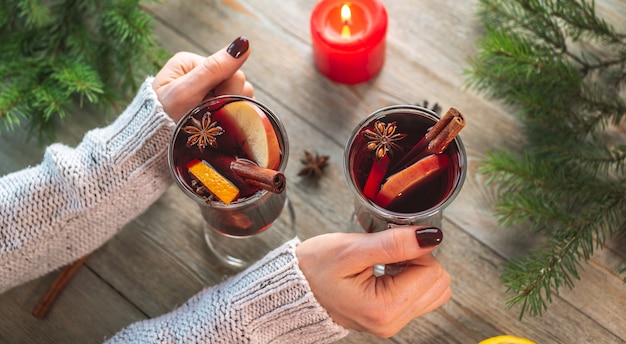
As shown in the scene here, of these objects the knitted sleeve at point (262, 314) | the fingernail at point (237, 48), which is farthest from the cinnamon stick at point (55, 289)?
the fingernail at point (237, 48)

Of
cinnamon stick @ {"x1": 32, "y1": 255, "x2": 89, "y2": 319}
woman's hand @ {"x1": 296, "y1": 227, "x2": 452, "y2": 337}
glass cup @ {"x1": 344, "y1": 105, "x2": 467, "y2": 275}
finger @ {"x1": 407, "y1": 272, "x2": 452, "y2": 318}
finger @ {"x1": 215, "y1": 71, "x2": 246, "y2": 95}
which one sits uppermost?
finger @ {"x1": 215, "y1": 71, "x2": 246, "y2": 95}

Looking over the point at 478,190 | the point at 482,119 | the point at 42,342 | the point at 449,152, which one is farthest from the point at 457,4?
the point at 42,342

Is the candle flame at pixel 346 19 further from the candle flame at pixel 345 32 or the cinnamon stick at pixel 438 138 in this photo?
the cinnamon stick at pixel 438 138

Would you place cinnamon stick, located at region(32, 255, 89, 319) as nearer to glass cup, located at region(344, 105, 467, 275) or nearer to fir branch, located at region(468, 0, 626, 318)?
glass cup, located at region(344, 105, 467, 275)

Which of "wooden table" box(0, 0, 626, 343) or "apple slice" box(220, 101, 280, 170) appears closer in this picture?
"apple slice" box(220, 101, 280, 170)

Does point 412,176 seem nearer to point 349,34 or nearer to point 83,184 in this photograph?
point 349,34

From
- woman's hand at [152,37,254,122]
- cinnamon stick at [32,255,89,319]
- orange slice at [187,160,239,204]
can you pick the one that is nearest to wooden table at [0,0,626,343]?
cinnamon stick at [32,255,89,319]
